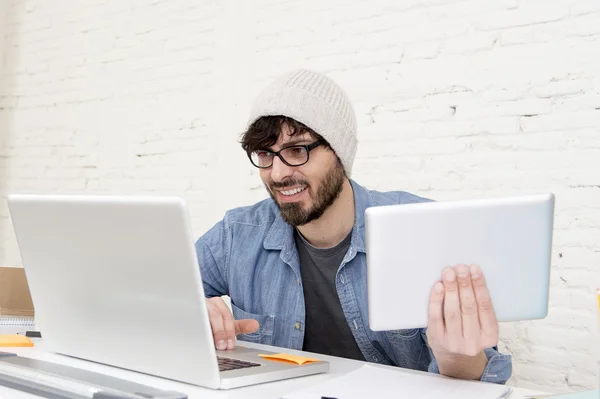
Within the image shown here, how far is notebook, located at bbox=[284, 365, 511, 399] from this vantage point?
3.28ft

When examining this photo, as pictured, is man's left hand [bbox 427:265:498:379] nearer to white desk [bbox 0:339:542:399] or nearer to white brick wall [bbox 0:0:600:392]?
white desk [bbox 0:339:542:399]

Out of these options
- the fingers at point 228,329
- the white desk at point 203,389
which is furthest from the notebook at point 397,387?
the fingers at point 228,329

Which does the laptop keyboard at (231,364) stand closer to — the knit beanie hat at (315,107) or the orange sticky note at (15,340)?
the orange sticky note at (15,340)

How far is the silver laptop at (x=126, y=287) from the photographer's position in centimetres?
95

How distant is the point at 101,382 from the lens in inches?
38.9

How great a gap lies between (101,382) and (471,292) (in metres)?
0.57

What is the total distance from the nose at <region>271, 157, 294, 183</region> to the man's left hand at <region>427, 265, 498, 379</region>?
707 mm

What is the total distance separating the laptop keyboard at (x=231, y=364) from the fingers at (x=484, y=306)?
0.39 meters

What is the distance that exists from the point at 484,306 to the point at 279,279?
0.80m

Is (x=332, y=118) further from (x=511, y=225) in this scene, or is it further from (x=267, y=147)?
(x=511, y=225)

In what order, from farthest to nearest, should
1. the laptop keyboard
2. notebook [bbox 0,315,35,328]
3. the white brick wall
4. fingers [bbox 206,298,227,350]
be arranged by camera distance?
the white brick wall → notebook [bbox 0,315,35,328] → fingers [bbox 206,298,227,350] → the laptop keyboard

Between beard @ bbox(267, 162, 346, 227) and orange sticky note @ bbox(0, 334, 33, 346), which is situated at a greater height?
beard @ bbox(267, 162, 346, 227)

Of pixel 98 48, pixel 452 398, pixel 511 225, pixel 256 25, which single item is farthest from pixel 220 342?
pixel 98 48

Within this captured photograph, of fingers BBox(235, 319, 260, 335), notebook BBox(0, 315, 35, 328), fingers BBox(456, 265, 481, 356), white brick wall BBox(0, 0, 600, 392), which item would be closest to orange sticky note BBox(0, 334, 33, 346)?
notebook BBox(0, 315, 35, 328)
